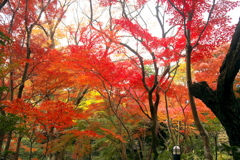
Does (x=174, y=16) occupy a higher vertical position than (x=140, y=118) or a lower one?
higher

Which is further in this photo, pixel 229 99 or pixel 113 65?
pixel 113 65

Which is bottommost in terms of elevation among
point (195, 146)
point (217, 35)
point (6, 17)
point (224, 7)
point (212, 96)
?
point (195, 146)

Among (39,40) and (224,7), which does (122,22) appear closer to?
(224,7)

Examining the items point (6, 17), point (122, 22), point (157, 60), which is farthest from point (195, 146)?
point (6, 17)

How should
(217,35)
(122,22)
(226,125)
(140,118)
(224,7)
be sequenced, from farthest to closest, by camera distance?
(140,118), (122,22), (217,35), (224,7), (226,125)

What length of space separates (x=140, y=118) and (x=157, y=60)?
4866 mm

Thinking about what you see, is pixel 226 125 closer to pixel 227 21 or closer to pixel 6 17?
pixel 227 21

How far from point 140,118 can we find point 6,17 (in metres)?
7.88

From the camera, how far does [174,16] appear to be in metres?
4.75

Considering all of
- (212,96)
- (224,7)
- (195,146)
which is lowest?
(195,146)

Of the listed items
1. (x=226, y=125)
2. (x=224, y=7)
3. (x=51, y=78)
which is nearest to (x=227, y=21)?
(x=224, y=7)

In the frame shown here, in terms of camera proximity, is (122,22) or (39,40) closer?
(122,22)

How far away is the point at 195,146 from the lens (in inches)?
396

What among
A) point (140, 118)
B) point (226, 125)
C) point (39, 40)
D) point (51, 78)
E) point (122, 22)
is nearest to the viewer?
point (226, 125)
